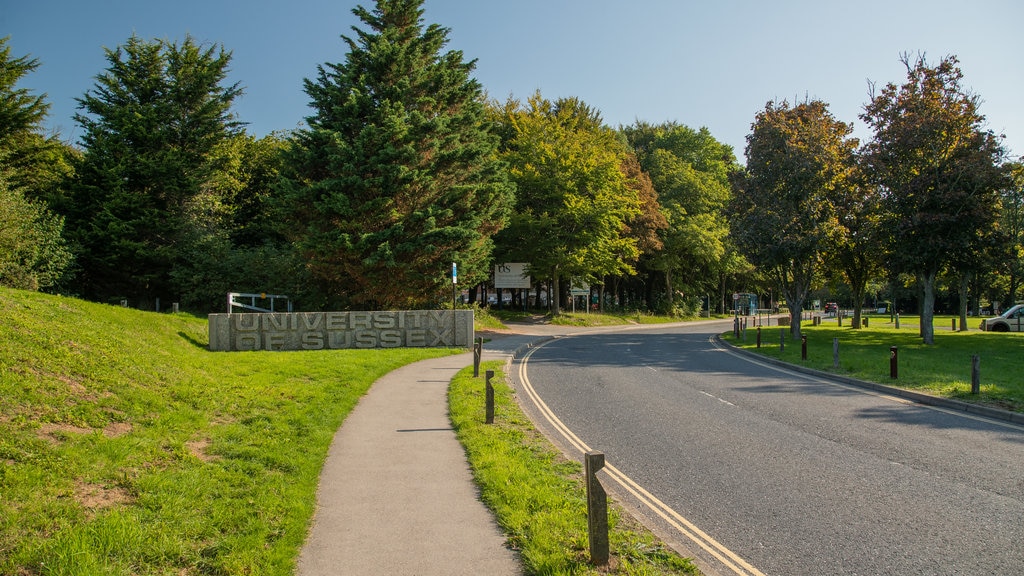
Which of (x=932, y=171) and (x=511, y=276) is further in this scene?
(x=511, y=276)

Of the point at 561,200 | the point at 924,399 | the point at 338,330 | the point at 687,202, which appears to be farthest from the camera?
the point at 687,202

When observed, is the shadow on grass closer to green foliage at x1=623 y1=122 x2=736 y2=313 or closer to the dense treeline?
the dense treeline

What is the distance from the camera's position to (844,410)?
10.9 metres

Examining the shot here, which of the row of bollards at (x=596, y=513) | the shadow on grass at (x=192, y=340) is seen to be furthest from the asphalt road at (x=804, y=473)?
the shadow on grass at (x=192, y=340)

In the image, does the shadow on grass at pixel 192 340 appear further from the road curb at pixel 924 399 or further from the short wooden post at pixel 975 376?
the short wooden post at pixel 975 376

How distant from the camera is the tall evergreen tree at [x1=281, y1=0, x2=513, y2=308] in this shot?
25.4 metres

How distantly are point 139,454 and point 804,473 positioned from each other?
24.9ft

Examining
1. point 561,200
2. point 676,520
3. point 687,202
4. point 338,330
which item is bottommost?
point 676,520

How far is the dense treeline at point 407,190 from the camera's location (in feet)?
79.1

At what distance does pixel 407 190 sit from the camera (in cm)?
2634

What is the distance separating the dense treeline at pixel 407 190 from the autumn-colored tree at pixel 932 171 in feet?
0.28

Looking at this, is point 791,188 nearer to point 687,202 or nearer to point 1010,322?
point 1010,322

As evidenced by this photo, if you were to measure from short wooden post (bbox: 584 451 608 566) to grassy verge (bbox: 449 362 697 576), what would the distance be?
106 millimetres

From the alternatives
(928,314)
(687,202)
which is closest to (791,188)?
(928,314)
